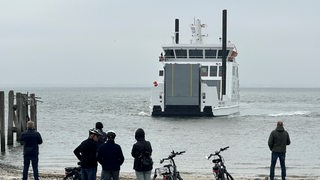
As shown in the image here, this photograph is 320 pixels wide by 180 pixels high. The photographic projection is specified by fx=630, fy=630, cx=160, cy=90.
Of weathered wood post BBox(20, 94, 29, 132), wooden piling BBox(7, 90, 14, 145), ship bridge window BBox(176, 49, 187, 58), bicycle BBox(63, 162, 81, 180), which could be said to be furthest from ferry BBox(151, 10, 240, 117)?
bicycle BBox(63, 162, 81, 180)

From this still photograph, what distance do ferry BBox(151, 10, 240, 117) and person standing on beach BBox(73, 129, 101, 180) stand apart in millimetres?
33677

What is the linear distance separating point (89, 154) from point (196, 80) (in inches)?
1332

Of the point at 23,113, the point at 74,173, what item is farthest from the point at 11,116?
the point at 74,173

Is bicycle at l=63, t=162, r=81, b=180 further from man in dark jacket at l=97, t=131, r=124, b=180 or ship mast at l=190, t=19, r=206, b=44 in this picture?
ship mast at l=190, t=19, r=206, b=44

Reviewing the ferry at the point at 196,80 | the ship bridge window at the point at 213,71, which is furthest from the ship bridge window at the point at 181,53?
the ship bridge window at the point at 213,71

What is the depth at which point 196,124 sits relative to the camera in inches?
1807

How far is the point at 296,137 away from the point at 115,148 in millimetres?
29468

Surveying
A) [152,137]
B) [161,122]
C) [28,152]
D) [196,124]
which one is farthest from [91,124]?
[28,152]

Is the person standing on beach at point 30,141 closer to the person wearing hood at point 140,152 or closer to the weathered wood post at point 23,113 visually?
the person wearing hood at point 140,152

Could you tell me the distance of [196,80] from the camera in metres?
44.8

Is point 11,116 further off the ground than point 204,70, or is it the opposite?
point 204,70

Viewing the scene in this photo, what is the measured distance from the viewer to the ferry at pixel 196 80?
45000mm

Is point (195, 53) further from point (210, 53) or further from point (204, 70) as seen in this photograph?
point (204, 70)

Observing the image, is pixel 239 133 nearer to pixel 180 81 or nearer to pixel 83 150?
pixel 180 81
